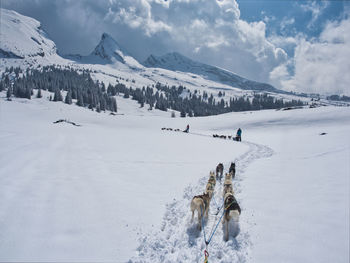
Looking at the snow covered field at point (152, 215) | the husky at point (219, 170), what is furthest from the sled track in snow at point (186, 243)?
the husky at point (219, 170)

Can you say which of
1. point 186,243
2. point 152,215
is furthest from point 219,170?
point 186,243

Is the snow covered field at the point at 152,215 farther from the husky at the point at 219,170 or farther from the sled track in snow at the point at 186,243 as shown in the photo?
the husky at the point at 219,170

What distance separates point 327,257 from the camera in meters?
3.96

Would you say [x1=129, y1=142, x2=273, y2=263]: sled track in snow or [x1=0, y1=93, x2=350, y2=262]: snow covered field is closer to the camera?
[x1=0, y1=93, x2=350, y2=262]: snow covered field

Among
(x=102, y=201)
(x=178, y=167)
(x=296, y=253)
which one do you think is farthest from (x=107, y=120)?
(x=296, y=253)

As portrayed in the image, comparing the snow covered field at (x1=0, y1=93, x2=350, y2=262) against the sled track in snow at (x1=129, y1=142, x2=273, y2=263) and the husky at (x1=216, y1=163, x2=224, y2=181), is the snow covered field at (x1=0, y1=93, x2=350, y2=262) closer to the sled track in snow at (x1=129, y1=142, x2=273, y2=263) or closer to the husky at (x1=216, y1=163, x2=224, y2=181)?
the sled track in snow at (x1=129, y1=142, x2=273, y2=263)

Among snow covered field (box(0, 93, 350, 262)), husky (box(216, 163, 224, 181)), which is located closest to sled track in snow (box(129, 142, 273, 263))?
snow covered field (box(0, 93, 350, 262))

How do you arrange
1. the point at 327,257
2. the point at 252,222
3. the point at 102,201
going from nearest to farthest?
the point at 327,257
the point at 252,222
the point at 102,201

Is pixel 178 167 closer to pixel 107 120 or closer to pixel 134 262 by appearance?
pixel 134 262

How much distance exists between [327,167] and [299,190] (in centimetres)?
385

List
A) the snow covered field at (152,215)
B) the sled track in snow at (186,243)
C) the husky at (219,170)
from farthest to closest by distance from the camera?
the husky at (219,170) < the sled track in snow at (186,243) < the snow covered field at (152,215)

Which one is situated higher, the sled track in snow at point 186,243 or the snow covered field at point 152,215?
the snow covered field at point 152,215

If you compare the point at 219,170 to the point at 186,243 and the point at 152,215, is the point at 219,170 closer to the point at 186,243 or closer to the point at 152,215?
the point at 152,215

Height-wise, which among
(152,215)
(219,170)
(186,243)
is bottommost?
(186,243)
